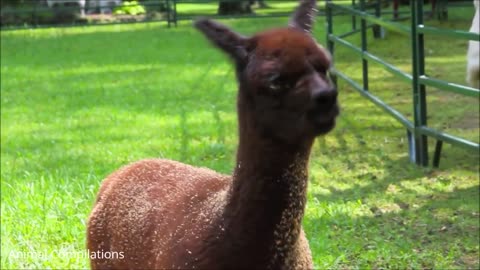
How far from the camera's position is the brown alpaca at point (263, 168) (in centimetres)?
251

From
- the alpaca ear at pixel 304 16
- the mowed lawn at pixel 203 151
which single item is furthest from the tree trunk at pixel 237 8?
the alpaca ear at pixel 304 16

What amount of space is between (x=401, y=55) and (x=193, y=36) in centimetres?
551

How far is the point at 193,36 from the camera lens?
→ 18.8 metres

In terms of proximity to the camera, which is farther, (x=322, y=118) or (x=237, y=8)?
(x=237, y=8)

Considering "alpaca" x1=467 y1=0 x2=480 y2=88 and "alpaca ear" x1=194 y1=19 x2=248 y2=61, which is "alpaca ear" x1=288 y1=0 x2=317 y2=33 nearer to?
"alpaca ear" x1=194 y1=19 x2=248 y2=61

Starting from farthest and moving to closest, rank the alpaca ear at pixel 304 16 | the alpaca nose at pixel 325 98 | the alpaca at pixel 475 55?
the alpaca at pixel 475 55 → the alpaca ear at pixel 304 16 → the alpaca nose at pixel 325 98

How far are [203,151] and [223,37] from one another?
547 cm

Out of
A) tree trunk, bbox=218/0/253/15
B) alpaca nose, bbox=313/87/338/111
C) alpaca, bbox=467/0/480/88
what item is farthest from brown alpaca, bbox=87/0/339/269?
tree trunk, bbox=218/0/253/15

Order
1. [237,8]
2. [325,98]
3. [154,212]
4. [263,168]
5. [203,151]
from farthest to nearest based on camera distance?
1. [237,8]
2. [203,151]
3. [154,212]
4. [263,168]
5. [325,98]

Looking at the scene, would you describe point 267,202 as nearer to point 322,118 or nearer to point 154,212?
point 322,118

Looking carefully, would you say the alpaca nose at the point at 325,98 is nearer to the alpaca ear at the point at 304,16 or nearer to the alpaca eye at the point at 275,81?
the alpaca eye at the point at 275,81

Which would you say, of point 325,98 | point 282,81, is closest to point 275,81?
point 282,81

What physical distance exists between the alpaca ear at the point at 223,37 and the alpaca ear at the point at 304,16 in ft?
0.75

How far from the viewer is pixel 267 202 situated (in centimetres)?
268
